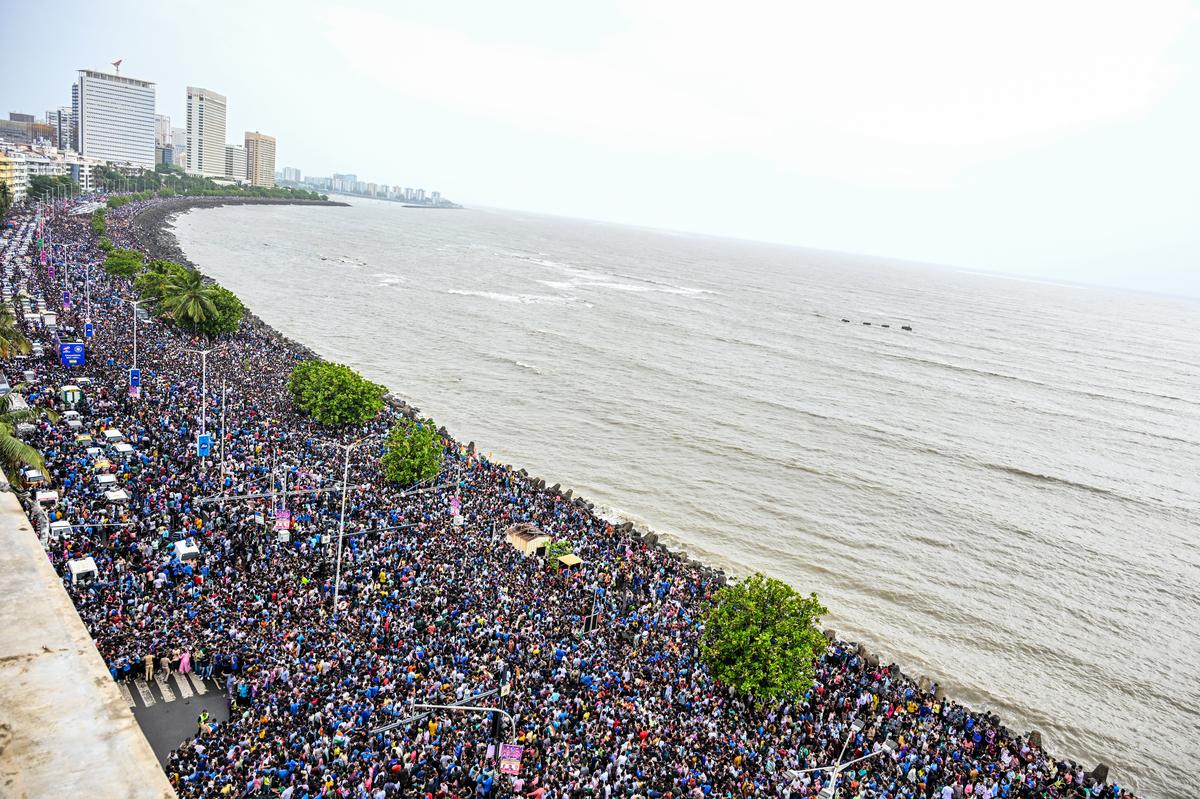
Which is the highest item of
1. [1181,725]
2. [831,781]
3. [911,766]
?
[831,781]

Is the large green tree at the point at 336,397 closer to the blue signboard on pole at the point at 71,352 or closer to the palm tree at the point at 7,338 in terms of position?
the blue signboard on pole at the point at 71,352

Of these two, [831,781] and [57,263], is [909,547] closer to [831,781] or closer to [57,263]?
[831,781]

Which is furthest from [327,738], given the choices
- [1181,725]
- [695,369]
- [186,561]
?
[695,369]

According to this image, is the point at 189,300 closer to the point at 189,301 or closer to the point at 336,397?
the point at 189,301

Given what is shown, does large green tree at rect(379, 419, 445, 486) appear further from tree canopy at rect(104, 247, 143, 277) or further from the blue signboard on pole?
tree canopy at rect(104, 247, 143, 277)

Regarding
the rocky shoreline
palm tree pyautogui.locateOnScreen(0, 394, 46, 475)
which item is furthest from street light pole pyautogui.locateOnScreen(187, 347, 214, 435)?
the rocky shoreline

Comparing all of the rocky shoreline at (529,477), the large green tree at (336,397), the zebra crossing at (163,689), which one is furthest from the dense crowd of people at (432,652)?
the large green tree at (336,397)
